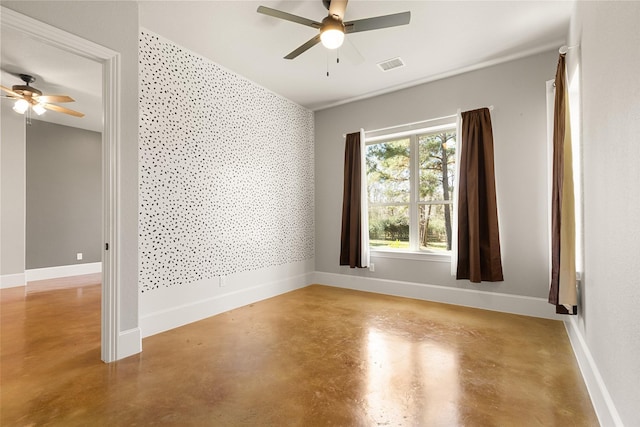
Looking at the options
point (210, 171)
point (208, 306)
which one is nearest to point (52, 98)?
point (210, 171)

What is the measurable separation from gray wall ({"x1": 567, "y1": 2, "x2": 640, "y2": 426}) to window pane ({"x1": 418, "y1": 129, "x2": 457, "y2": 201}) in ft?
6.20

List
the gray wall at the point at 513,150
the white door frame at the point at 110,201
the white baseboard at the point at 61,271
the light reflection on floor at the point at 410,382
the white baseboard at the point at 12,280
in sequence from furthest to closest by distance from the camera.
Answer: the white baseboard at the point at 61,271, the white baseboard at the point at 12,280, the gray wall at the point at 513,150, the white door frame at the point at 110,201, the light reflection on floor at the point at 410,382

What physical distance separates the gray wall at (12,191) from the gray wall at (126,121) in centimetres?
427

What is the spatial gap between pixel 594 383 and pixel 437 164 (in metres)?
2.95

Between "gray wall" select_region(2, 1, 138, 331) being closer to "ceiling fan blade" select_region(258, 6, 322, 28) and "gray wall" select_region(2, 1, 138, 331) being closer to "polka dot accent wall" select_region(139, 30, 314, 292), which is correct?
"polka dot accent wall" select_region(139, 30, 314, 292)

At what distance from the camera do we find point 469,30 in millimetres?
3000

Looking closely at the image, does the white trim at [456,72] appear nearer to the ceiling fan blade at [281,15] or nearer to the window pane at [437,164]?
the window pane at [437,164]

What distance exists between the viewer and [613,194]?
1510mm

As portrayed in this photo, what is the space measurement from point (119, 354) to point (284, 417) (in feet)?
5.21

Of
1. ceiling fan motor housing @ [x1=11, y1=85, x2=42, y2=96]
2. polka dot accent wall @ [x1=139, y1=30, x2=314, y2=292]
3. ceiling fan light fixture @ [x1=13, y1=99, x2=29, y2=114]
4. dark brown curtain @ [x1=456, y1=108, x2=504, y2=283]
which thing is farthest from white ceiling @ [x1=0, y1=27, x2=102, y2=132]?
dark brown curtain @ [x1=456, y1=108, x2=504, y2=283]

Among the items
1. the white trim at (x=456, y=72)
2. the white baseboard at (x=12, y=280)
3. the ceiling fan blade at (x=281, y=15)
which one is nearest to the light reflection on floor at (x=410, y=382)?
the ceiling fan blade at (x=281, y=15)

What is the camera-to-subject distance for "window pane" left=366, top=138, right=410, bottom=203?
4.50 meters

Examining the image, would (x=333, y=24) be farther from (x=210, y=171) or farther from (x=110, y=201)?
(x=110, y=201)

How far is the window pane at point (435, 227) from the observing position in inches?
162
